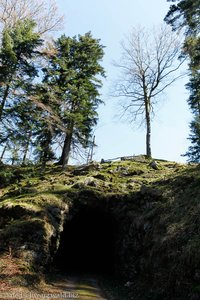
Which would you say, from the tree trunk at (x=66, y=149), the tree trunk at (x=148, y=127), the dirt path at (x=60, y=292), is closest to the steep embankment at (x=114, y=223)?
the dirt path at (x=60, y=292)

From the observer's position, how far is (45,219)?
13086mm

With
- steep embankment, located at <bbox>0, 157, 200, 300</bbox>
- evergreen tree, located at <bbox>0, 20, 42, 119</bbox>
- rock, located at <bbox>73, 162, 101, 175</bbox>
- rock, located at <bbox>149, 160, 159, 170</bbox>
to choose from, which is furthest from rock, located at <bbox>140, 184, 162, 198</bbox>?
evergreen tree, located at <bbox>0, 20, 42, 119</bbox>

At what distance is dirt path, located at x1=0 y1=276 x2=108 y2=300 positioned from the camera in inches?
343

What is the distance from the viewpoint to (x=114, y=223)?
53.2ft

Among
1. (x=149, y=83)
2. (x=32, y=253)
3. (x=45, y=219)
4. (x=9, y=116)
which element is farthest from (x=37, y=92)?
(x=149, y=83)

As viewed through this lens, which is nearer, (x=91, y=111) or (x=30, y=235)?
(x=30, y=235)

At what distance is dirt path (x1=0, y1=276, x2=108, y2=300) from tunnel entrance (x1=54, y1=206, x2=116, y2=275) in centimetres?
378

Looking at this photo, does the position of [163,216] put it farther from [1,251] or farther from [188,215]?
[1,251]

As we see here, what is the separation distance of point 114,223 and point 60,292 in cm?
625

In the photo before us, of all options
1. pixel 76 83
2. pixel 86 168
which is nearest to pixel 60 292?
pixel 86 168

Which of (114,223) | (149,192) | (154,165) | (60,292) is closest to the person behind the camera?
(60,292)

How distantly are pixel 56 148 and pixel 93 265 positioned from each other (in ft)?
28.2

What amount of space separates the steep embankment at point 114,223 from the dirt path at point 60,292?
596 millimetres

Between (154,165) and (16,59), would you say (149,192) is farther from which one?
(16,59)
